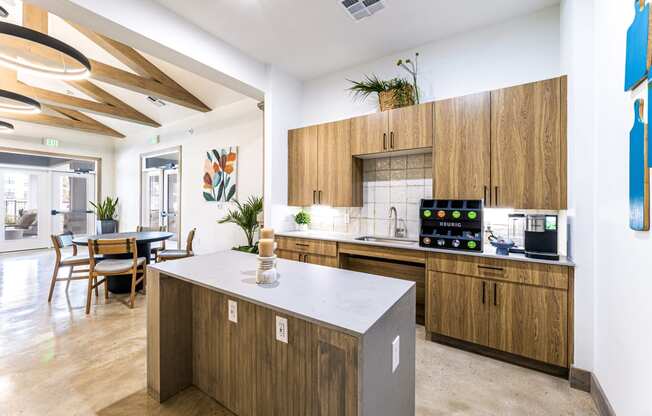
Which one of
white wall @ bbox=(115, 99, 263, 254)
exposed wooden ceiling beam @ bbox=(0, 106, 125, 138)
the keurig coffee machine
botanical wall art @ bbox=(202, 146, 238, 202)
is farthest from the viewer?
exposed wooden ceiling beam @ bbox=(0, 106, 125, 138)

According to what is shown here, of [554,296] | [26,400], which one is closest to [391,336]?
[554,296]

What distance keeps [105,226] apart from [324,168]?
6.97 m

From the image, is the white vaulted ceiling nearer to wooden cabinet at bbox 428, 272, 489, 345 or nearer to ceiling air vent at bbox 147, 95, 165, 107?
wooden cabinet at bbox 428, 272, 489, 345

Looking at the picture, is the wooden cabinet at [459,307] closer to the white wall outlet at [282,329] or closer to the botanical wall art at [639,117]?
the botanical wall art at [639,117]

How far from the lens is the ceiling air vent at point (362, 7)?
2615 millimetres

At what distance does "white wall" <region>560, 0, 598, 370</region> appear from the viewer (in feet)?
6.37

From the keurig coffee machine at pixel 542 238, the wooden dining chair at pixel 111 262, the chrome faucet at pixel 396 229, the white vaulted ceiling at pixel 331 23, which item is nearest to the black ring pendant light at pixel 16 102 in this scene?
the wooden dining chair at pixel 111 262

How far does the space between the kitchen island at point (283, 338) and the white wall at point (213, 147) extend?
3105 mm

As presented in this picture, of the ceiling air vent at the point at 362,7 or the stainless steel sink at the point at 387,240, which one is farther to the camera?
the stainless steel sink at the point at 387,240

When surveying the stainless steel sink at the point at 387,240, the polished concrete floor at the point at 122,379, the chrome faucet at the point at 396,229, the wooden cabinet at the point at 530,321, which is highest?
the chrome faucet at the point at 396,229

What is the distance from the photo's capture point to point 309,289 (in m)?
1.49

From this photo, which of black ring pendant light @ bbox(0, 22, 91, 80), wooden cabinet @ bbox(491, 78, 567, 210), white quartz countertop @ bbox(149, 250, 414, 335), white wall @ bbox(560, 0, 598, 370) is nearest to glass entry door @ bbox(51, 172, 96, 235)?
black ring pendant light @ bbox(0, 22, 91, 80)

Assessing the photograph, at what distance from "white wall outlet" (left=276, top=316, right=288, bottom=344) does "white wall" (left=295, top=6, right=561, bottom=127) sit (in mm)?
2985

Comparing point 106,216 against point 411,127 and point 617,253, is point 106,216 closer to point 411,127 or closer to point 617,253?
point 411,127
